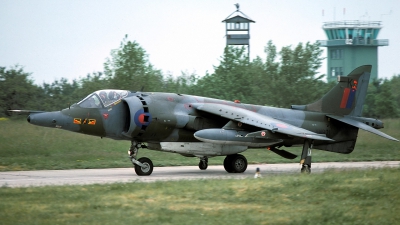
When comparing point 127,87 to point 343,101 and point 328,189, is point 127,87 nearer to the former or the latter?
point 343,101

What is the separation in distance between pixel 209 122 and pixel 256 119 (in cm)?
152

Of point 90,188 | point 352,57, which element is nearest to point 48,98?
point 90,188

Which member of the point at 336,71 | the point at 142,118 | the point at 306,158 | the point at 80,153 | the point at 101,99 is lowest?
the point at 80,153

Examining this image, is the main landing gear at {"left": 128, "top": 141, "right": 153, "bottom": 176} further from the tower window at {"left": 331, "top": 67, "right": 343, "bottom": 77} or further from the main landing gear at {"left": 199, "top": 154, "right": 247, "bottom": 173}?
the tower window at {"left": 331, "top": 67, "right": 343, "bottom": 77}

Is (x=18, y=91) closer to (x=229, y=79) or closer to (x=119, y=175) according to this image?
(x=229, y=79)

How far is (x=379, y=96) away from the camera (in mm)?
53562

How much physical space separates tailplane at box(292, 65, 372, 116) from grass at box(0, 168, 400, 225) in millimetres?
5599

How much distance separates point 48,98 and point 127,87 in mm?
5852

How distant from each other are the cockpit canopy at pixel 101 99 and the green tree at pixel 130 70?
1864 centimetres

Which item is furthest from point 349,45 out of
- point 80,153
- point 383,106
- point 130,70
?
point 80,153

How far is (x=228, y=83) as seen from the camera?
4803cm

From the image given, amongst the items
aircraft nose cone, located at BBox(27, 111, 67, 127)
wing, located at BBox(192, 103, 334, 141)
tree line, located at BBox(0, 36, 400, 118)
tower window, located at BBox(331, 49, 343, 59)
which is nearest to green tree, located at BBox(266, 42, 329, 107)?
tree line, located at BBox(0, 36, 400, 118)

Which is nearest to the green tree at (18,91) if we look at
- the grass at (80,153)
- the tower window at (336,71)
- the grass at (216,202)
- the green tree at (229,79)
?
the grass at (80,153)

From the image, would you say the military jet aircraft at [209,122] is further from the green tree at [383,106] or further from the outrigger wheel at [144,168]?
the green tree at [383,106]
